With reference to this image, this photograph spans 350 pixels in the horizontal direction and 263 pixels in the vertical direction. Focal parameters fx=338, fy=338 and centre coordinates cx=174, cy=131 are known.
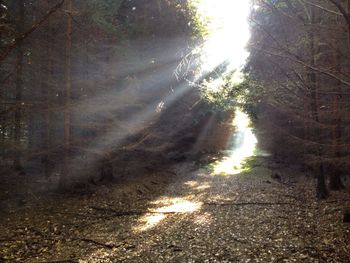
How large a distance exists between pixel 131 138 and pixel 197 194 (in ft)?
16.0

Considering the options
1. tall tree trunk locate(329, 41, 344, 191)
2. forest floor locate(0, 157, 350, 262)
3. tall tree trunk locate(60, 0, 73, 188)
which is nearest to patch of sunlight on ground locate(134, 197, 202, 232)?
forest floor locate(0, 157, 350, 262)

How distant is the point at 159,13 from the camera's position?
78.8 ft

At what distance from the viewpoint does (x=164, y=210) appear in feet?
49.3

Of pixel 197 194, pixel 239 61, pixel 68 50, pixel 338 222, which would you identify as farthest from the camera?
pixel 239 61

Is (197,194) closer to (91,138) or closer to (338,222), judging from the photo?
(91,138)

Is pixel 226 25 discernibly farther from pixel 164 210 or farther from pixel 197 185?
pixel 197 185

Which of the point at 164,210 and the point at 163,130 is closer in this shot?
the point at 164,210

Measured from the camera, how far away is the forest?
9172 mm

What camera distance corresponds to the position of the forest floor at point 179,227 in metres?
9.14

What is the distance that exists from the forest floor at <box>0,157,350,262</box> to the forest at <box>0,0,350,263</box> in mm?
73

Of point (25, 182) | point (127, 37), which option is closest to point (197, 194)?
point (25, 182)

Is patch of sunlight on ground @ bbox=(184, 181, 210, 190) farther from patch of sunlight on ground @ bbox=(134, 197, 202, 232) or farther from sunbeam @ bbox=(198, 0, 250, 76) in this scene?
sunbeam @ bbox=(198, 0, 250, 76)

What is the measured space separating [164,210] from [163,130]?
9.66m

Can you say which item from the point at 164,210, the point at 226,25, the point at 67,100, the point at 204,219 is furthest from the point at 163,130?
the point at 226,25
